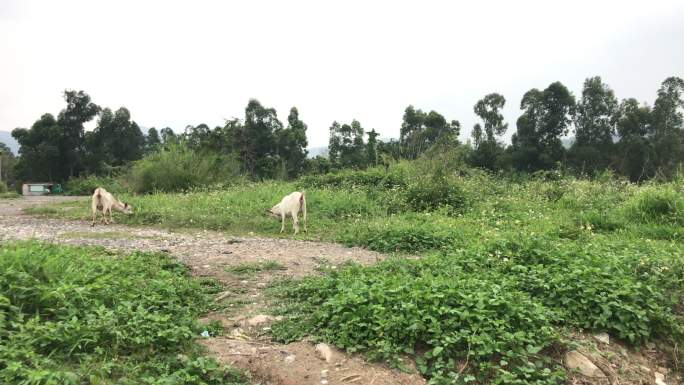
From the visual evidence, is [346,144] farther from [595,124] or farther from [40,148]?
[40,148]

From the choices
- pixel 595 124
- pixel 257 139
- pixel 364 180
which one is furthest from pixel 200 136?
pixel 595 124

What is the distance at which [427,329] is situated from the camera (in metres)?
3.58

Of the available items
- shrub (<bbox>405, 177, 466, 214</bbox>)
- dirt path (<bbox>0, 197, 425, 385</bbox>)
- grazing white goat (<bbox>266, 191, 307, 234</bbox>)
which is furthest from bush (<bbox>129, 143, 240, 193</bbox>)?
shrub (<bbox>405, 177, 466, 214</bbox>)

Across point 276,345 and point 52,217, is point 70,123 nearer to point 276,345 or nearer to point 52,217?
point 52,217

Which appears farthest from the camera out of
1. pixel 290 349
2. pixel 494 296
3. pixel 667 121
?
pixel 667 121

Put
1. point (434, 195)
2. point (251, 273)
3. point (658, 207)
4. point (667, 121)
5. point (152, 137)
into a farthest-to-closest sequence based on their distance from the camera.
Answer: point (152, 137) → point (667, 121) → point (434, 195) → point (658, 207) → point (251, 273)

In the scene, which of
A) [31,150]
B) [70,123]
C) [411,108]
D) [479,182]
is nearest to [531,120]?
[411,108]

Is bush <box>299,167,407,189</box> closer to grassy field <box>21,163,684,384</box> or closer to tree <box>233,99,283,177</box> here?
grassy field <box>21,163,684,384</box>

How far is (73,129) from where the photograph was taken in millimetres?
35562

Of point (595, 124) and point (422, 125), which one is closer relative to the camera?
point (595, 124)

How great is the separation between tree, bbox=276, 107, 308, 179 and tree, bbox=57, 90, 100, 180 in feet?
50.9

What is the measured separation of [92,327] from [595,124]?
106 feet

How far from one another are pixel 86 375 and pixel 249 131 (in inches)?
1193

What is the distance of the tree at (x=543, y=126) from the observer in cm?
2941
